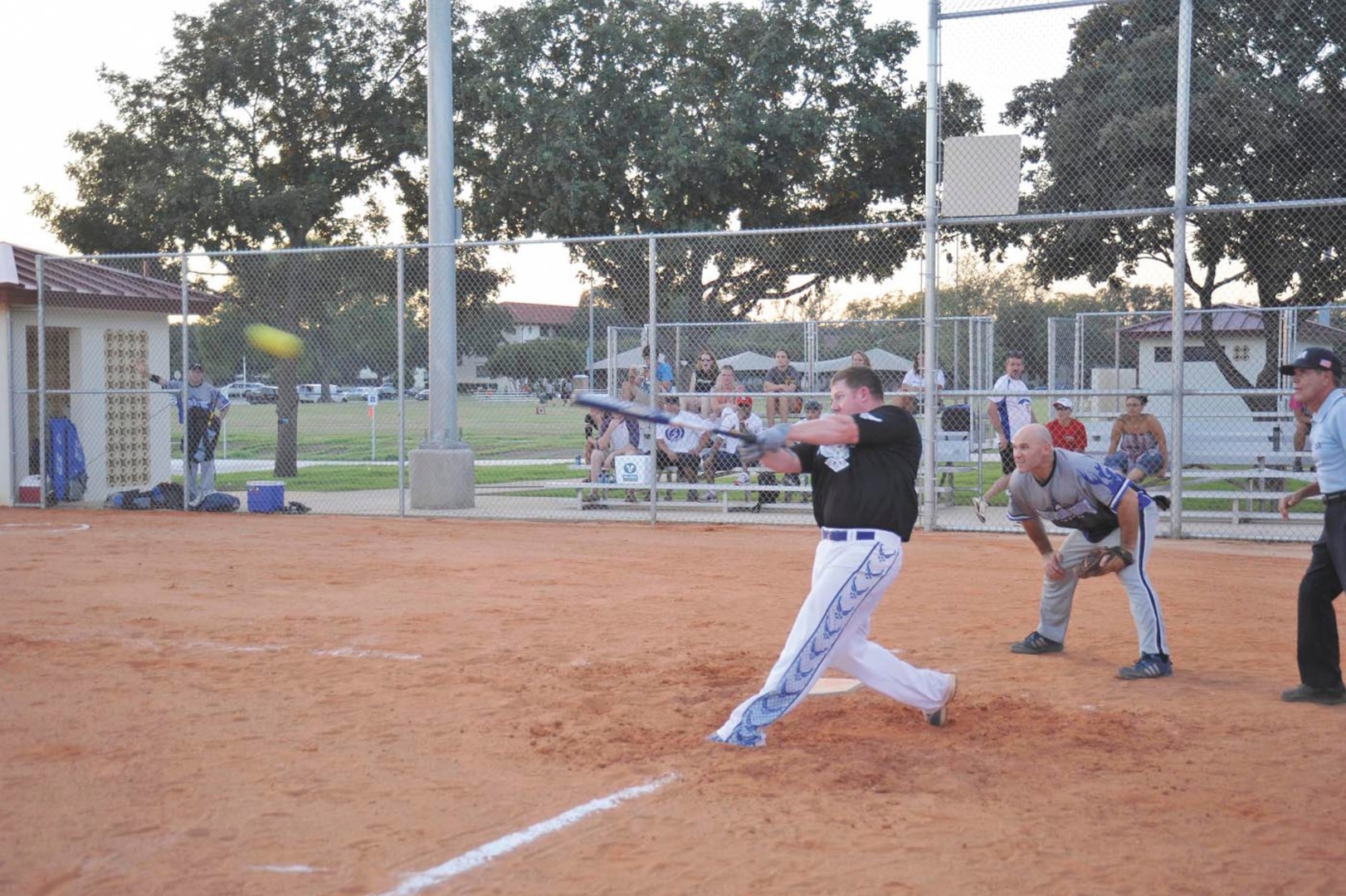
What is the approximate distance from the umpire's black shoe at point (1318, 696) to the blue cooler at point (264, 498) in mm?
13688

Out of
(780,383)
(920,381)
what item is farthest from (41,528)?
(920,381)

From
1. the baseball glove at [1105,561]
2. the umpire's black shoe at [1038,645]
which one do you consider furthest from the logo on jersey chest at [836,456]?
the umpire's black shoe at [1038,645]

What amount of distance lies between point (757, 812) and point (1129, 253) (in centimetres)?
1427

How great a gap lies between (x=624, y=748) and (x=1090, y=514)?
3.24 metres

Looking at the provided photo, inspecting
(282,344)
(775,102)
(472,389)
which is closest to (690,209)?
(775,102)

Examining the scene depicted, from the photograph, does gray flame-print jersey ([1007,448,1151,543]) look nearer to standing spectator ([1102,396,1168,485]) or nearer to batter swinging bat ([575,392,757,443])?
batter swinging bat ([575,392,757,443])

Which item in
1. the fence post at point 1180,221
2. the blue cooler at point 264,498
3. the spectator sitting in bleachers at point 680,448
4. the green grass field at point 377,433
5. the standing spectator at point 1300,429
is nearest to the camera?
the fence post at point 1180,221

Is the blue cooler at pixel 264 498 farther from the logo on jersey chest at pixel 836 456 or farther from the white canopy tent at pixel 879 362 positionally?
the logo on jersey chest at pixel 836 456

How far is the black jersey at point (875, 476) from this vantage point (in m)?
5.70

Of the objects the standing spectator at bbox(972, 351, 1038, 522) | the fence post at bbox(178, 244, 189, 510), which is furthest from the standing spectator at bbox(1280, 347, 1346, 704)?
the fence post at bbox(178, 244, 189, 510)

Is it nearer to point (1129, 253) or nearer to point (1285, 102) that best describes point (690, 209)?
point (1129, 253)

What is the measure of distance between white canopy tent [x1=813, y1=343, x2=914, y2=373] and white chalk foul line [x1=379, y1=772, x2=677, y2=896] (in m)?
15.7

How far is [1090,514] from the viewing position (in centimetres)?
736

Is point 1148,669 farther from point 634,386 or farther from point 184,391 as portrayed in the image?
point 184,391
